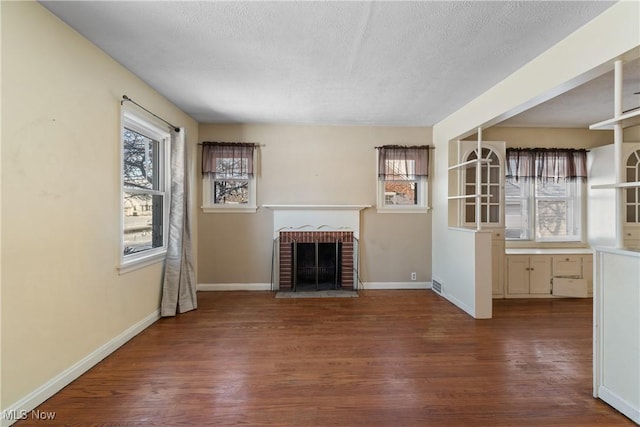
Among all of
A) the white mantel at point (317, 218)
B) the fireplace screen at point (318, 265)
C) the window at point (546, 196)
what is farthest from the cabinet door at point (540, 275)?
the fireplace screen at point (318, 265)

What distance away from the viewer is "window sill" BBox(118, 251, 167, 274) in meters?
2.74

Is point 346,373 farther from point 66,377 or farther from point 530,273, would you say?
point 530,273

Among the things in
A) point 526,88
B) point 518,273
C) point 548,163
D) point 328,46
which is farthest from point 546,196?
point 328,46

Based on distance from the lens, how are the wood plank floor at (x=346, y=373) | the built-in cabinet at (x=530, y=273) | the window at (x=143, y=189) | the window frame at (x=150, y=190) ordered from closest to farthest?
the wood plank floor at (x=346, y=373) < the window frame at (x=150, y=190) < the window at (x=143, y=189) < the built-in cabinet at (x=530, y=273)

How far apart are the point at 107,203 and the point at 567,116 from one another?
17.8 feet

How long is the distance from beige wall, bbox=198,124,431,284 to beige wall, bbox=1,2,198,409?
6.09ft

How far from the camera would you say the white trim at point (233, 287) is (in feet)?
14.9

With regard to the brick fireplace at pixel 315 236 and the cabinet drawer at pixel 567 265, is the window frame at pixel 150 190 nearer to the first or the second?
the brick fireplace at pixel 315 236

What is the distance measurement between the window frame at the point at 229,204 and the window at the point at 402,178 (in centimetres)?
190

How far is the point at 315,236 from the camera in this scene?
4.52m

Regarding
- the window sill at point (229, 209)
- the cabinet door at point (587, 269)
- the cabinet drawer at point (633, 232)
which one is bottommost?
the cabinet door at point (587, 269)

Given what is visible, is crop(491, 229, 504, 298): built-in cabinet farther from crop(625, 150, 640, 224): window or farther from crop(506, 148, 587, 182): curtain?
crop(625, 150, 640, 224): window

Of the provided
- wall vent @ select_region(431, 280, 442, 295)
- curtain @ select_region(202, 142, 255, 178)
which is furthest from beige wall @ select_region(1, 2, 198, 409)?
wall vent @ select_region(431, 280, 442, 295)

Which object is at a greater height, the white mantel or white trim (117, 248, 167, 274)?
the white mantel
